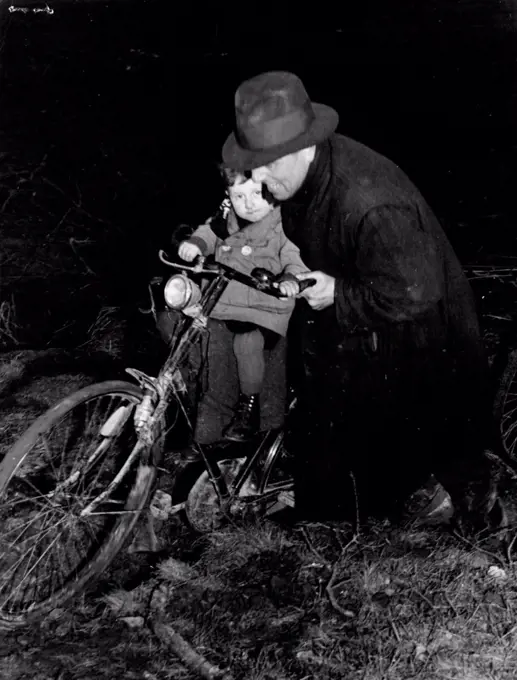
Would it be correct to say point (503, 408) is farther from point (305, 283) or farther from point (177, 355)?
point (177, 355)

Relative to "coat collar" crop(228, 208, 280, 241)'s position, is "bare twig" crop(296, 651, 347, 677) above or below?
below

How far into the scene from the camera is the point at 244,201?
3.50 metres

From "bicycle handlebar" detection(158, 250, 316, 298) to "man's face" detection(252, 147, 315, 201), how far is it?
17.8 inches

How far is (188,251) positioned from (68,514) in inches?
55.1

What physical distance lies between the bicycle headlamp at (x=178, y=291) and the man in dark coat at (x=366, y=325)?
54cm

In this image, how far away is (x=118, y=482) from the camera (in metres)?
3.48

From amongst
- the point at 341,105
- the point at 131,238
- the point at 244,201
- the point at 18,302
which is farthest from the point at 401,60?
the point at 244,201

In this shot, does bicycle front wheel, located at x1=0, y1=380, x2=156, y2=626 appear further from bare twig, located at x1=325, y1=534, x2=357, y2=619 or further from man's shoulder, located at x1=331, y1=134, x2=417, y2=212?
man's shoulder, located at x1=331, y1=134, x2=417, y2=212

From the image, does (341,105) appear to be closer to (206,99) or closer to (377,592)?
(206,99)

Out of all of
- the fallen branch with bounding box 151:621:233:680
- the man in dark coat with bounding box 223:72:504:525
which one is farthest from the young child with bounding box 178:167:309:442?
the fallen branch with bounding box 151:621:233:680

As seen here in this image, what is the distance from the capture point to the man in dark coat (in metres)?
3.05

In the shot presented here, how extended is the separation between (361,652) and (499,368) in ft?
7.26

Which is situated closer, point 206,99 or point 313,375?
point 313,375

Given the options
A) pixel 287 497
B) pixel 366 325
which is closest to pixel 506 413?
pixel 287 497
